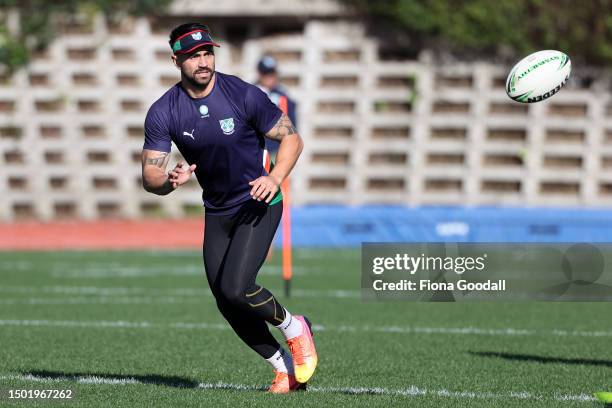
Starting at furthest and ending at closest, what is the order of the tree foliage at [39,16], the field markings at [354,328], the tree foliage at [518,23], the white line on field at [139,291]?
the tree foliage at [39,16] → the tree foliage at [518,23] → the white line on field at [139,291] → the field markings at [354,328]

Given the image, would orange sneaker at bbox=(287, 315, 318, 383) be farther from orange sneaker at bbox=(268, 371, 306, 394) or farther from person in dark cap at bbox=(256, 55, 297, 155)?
person in dark cap at bbox=(256, 55, 297, 155)

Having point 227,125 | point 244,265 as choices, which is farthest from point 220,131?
point 244,265

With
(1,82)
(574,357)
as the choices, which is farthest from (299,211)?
(574,357)

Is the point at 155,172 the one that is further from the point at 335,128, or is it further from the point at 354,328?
the point at 335,128

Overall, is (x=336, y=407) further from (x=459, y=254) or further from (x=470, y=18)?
(x=470, y=18)

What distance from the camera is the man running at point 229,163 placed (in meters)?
6.82

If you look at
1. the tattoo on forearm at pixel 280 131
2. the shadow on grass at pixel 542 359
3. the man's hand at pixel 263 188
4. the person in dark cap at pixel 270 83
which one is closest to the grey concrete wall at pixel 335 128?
the person in dark cap at pixel 270 83

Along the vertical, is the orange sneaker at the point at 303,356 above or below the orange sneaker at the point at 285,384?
above

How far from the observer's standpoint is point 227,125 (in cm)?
682

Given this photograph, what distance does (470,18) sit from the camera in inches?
934

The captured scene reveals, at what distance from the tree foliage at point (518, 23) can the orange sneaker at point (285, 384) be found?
17.2m

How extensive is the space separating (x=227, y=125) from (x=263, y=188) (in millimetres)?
513

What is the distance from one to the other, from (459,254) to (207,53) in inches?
84.2

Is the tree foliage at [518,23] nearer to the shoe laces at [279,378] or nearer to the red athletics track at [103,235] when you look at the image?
the red athletics track at [103,235]
